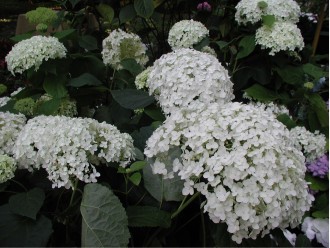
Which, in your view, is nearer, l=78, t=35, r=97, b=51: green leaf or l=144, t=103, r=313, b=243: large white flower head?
l=144, t=103, r=313, b=243: large white flower head

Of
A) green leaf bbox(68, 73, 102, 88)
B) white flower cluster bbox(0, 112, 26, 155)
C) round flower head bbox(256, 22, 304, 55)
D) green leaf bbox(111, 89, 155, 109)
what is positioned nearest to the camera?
white flower cluster bbox(0, 112, 26, 155)

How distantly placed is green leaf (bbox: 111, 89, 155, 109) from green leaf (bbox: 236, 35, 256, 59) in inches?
20.3

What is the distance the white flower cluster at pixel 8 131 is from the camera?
890mm

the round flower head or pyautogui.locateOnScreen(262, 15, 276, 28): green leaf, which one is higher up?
pyautogui.locateOnScreen(262, 15, 276, 28): green leaf

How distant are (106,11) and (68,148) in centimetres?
117

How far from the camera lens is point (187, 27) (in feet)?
4.86

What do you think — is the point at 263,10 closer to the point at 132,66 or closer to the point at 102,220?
the point at 132,66

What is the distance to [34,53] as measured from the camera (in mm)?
1203

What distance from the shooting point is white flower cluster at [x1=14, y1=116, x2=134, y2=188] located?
0.76 meters

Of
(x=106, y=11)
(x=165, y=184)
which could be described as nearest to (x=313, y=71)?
(x=106, y=11)

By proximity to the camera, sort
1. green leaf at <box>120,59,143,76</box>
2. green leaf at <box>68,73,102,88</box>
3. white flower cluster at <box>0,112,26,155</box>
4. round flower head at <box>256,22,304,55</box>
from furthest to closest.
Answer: round flower head at <box>256,22,304,55</box>, green leaf at <box>120,59,143,76</box>, green leaf at <box>68,73,102,88</box>, white flower cluster at <box>0,112,26,155</box>


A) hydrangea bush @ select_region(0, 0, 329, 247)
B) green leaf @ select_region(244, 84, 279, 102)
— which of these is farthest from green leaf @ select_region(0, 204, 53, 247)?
green leaf @ select_region(244, 84, 279, 102)

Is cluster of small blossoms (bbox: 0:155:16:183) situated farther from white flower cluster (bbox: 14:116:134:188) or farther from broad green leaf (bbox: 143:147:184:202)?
broad green leaf (bbox: 143:147:184:202)

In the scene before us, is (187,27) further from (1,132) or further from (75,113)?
(1,132)
